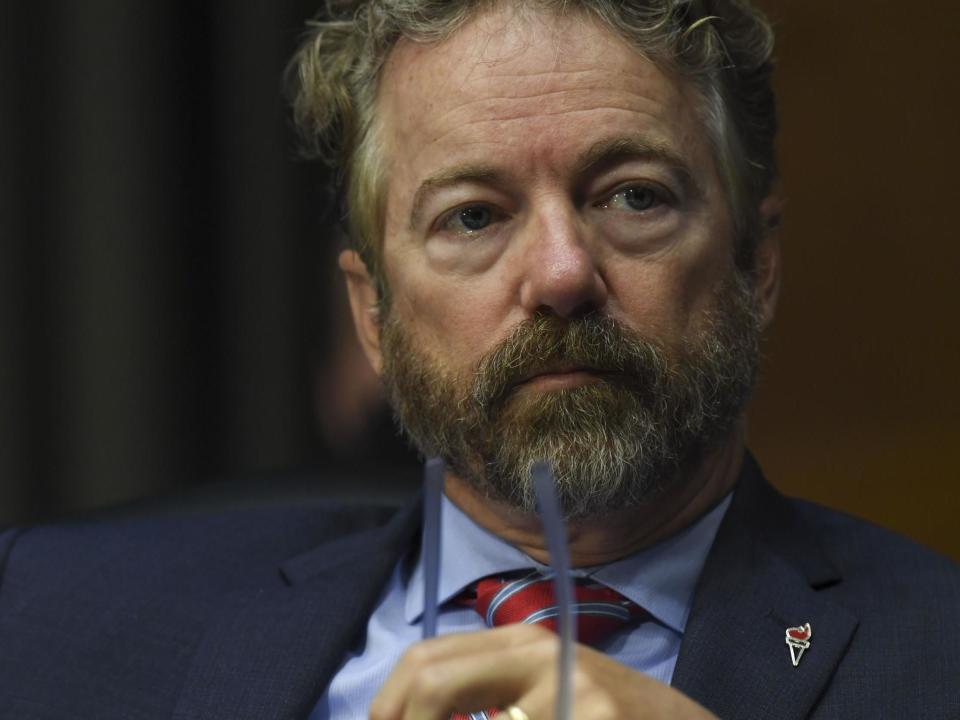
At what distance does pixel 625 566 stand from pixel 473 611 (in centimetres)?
19

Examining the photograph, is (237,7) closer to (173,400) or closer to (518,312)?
(173,400)

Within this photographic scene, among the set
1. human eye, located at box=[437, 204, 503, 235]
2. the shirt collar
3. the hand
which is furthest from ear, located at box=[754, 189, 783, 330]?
the hand

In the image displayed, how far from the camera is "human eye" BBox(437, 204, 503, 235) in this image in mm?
1661

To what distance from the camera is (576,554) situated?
1.73m

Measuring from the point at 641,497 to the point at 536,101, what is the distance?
454 millimetres

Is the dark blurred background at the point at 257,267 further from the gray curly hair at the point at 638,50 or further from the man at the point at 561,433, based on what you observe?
the man at the point at 561,433

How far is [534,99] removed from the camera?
5.40ft

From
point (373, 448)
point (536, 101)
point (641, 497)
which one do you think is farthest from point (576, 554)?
point (373, 448)

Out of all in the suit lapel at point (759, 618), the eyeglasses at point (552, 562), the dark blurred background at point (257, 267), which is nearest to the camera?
the eyeglasses at point (552, 562)

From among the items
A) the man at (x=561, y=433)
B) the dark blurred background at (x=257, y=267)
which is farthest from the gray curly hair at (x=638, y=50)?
the dark blurred background at (x=257, y=267)

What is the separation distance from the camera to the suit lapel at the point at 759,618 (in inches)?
59.2

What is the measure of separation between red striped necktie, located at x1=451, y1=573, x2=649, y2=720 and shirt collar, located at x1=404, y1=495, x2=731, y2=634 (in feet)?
0.04

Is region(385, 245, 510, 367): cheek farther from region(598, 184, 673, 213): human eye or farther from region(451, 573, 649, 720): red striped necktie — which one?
region(451, 573, 649, 720): red striped necktie

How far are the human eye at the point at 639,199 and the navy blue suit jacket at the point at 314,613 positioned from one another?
0.36m
